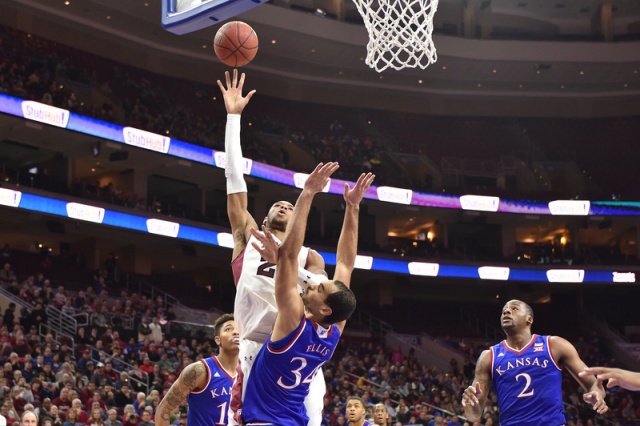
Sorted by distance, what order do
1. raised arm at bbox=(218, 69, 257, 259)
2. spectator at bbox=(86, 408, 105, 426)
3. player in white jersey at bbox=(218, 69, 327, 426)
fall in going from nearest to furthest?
player in white jersey at bbox=(218, 69, 327, 426) < raised arm at bbox=(218, 69, 257, 259) < spectator at bbox=(86, 408, 105, 426)

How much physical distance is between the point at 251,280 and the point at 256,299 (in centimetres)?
13

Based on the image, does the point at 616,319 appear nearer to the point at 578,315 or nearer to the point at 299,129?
the point at 578,315

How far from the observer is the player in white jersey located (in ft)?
16.3

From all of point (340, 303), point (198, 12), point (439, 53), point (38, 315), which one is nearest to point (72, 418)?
point (38, 315)

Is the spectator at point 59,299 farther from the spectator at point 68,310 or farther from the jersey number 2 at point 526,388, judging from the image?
the jersey number 2 at point 526,388

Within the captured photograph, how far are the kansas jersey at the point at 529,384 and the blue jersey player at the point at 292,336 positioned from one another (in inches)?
115

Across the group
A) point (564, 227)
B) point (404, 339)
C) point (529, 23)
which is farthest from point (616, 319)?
point (529, 23)

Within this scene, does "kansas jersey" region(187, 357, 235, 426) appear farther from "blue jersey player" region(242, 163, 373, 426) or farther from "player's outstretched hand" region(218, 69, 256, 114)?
"player's outstretched hand" region(218, 69, 256, 114)

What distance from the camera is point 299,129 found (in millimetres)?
31453

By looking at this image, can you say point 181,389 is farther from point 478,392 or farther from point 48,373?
point 48,373

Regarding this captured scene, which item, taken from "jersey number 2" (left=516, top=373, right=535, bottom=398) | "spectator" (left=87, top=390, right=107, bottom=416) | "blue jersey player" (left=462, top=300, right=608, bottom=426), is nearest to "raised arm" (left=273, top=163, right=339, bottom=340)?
"blue jersey player" (left=462, top=300, right=608, bottom=426)

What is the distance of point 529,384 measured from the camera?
701cm

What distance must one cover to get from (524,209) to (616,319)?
6072 mm

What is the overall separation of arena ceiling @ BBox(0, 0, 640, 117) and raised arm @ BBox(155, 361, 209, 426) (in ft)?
74.6
